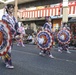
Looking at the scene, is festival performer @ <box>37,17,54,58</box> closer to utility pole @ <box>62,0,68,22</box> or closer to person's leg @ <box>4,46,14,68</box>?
person's leg @ <box>4,46,14,68</box>

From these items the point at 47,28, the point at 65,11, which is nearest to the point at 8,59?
the point at 47,28

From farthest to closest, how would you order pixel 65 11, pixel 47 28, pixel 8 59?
1. pixel 65 11
2. pixel 47 28
3. pixel 8 59

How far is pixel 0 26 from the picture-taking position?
24.1 feet

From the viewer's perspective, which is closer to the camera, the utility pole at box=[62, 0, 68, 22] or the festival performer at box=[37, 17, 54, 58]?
the festival performer at box=[37, 17, 54, 58]

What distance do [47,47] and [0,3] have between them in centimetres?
3103

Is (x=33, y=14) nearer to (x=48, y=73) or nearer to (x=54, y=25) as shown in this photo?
(x=54, y=25)

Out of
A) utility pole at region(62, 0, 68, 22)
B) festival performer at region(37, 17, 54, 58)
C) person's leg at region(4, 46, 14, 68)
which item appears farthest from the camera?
utility pole at region(62, 0, 68, 22)

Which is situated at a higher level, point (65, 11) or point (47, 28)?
point (65, 11)

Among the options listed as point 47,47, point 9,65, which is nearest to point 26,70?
point 9,65

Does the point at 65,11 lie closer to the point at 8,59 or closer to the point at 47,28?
the point at 47,28

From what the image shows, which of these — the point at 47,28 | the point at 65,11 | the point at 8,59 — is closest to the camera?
the point at 8,59

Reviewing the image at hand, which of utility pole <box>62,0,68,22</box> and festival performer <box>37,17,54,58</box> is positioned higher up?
utility pole <box>62,0,68,22</box>

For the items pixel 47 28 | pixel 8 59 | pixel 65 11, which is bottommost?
pixel 8 59

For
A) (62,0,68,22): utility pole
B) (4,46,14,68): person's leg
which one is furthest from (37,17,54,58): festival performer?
(62,0,68,22): utility pole
